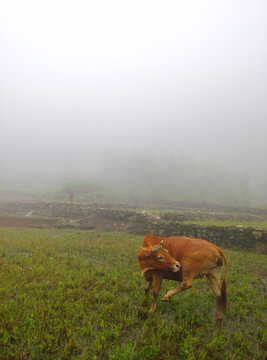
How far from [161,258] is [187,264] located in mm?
653

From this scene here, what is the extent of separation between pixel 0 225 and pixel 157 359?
20.6 meters

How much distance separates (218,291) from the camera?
17.6 feet

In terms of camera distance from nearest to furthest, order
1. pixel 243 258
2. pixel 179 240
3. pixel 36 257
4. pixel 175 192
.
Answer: pixel 179 240
pixel 36 257
pixel 243 258
pixel 175 192

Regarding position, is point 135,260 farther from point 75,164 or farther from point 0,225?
point 75,164

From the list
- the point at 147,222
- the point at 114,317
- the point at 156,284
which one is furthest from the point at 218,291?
the point at 147,222

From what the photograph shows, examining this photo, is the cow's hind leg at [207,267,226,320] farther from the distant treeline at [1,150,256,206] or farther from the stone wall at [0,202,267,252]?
the distant treeline at [1,150,256,206]

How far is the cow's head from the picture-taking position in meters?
4.98

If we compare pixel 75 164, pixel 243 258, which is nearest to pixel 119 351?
pixel 243 258

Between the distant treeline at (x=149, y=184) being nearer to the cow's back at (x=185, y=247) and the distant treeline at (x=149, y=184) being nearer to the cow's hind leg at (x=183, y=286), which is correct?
the cow's back at (x=185, y=247)

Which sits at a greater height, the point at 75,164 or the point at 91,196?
the point at 75,164

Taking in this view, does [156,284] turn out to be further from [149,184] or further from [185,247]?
[149,184]

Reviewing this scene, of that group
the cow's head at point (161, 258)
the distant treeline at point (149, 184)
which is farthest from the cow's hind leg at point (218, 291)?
the distant treeline at point (149, 184)

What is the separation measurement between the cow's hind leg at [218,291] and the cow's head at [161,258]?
118cm

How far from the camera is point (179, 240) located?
576cm
